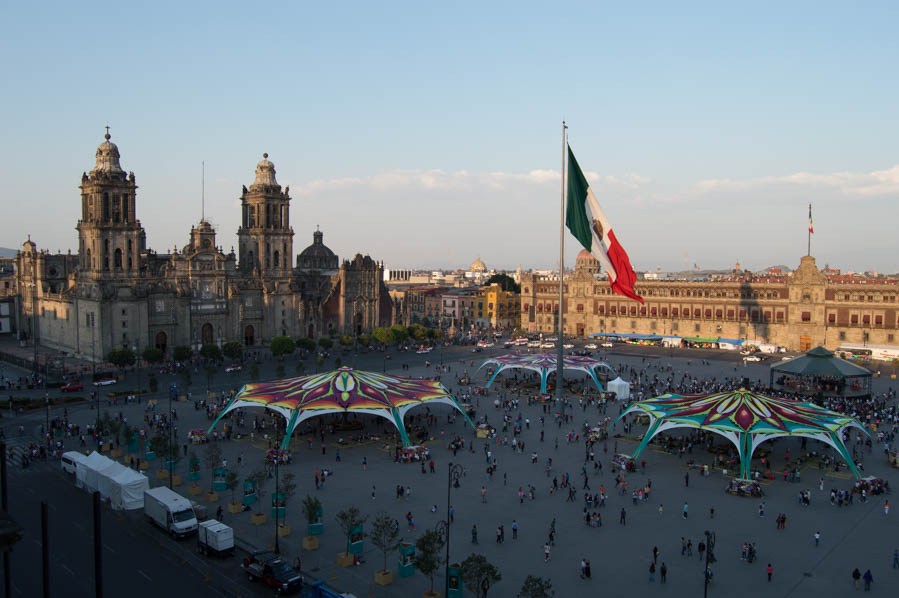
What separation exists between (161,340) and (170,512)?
2174 inches

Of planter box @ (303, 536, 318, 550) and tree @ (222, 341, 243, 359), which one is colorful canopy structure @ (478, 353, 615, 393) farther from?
planter box @ (303, 536, 318, 550)

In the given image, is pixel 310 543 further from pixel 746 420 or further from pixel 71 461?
pixel 746 420

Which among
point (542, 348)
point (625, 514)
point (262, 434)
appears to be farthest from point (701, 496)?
point (542, 348)

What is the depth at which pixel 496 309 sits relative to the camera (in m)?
126

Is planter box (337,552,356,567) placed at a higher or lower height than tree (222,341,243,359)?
lower

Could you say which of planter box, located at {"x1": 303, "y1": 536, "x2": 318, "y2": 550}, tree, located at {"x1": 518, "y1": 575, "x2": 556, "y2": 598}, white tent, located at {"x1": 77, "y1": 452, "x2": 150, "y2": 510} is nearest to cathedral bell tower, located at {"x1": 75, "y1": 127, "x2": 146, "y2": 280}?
white tent, located at {"x1": 77, "y1": 452, "x2": 150, "y2": 510}

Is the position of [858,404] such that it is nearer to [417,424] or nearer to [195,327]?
[417,424]

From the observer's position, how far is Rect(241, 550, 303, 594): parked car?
23641 millimetres

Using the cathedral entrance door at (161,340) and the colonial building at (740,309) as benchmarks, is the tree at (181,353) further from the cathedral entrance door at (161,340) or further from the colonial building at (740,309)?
the colonial building at (740,309)

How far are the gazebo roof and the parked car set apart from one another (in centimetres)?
4684

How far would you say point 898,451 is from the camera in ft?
Answer: 134

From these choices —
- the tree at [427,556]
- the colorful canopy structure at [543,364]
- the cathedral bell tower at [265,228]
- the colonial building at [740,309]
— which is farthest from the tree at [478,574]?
the cathedral bell tower at [265,228]

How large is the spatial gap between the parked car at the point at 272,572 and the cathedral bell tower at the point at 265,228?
7161cm

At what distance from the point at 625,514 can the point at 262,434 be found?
23808 millimetres
